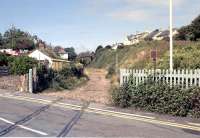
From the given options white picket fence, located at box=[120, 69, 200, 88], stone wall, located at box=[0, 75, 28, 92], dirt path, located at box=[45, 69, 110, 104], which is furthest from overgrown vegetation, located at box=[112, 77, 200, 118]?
stone wall, located at box=[0, 75, 28, 92]

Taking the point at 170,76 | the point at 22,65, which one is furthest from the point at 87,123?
the point at 22,65

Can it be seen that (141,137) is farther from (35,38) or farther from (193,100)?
(35,38)

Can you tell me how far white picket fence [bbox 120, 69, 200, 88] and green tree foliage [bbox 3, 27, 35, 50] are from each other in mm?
104570

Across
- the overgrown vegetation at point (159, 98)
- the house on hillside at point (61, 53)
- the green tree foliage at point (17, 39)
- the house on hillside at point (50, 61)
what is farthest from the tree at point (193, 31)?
the green tree foliage at point (17, 39)

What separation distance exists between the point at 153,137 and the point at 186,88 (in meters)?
5.92

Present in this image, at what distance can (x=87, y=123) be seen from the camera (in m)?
13.7

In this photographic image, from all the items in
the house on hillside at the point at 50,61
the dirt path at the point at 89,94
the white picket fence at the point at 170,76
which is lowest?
the dirt path at the point at 89,94

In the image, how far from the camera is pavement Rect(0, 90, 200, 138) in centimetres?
1179

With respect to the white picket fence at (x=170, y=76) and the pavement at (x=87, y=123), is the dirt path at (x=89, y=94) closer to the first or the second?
the white picket fence at (x=170, y=76)

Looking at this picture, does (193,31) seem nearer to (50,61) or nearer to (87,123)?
(50,61)

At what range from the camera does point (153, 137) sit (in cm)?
1134

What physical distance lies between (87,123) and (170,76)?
5.24 meters

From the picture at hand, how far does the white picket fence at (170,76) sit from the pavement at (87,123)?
5.24 feet

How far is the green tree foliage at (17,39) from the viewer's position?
12238 cm
